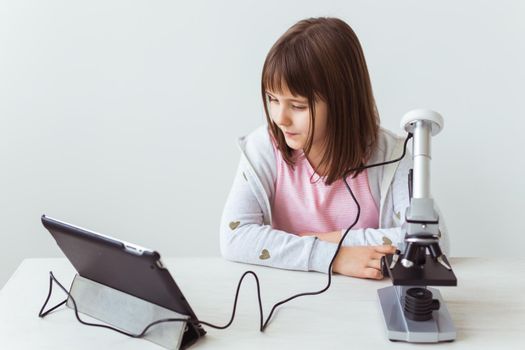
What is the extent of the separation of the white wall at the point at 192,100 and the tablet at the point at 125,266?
99cm

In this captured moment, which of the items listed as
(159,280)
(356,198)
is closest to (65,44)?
(356,198)

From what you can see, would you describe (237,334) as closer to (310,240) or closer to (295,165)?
(310,240)

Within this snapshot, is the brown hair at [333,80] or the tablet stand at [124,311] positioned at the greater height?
the brown hair at [333,80]

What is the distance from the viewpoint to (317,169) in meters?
1.44

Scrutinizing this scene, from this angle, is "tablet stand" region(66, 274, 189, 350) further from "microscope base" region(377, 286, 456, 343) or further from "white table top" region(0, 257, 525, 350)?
"microscope base" region(377, 286, 456, 343)

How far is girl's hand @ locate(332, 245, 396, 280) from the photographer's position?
3.94ft

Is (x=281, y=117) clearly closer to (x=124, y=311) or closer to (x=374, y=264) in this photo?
(x=374, y=264)

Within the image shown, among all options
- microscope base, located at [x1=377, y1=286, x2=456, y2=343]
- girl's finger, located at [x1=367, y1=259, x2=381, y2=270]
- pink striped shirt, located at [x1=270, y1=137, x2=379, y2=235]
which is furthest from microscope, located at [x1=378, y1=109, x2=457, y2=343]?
pink striped shirt, located at [x1=270, y1=137, x2=379, y2=235]

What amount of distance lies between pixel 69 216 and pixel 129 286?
1.20 metres

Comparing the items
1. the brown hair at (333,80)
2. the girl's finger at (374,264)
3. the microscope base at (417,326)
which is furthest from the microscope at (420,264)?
the brown hair at (333,80)

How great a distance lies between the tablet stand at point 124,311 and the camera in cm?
102

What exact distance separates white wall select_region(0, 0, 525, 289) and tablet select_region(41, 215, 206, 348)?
3.25ft

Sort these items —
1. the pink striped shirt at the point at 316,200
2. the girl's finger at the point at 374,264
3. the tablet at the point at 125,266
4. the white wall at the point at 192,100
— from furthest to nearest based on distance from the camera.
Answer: the white wall at the point at 192,100
the pink striped shirt at the point at 316,200
the girl's finger at the point at 374,264
the tablet at the point at 125,266

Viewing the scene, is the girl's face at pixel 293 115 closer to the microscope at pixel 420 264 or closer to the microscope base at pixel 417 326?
the microscope at pixel 420 264
